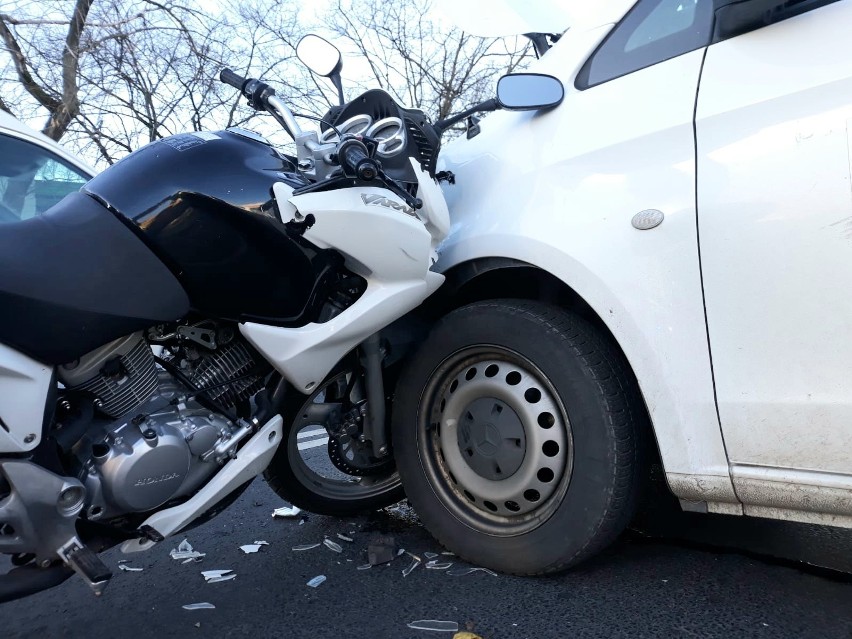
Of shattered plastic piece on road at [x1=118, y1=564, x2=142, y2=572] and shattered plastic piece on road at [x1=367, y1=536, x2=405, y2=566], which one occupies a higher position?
shattered plastic piece on road at [x1=118, y1=564, x2=142, y2=572]

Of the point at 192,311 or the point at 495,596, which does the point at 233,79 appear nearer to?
the point at 192,311

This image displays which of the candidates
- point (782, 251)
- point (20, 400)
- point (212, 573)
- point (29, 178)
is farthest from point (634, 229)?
point (29, 178)

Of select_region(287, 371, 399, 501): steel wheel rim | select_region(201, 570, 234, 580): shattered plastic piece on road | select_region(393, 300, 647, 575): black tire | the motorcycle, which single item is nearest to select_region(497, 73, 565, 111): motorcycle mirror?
the motorcycle

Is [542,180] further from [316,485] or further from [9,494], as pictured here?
[9,494]

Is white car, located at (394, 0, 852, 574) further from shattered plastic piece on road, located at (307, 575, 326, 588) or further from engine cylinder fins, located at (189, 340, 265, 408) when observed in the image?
engine cylinder fins, located at (189, 340, 265, 408)

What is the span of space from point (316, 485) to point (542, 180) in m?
1.47

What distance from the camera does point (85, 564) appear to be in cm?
189

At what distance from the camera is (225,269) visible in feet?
7.02

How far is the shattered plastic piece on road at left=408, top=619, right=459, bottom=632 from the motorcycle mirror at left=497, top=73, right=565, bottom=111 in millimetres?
1588

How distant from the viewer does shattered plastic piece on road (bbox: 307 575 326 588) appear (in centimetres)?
248

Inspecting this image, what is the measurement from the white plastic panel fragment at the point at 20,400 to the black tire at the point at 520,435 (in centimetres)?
117

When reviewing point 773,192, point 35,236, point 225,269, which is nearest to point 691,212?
point 773,192

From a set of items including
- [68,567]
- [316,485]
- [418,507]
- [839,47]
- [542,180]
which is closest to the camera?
[839,47]

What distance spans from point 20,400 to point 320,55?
156 cm
